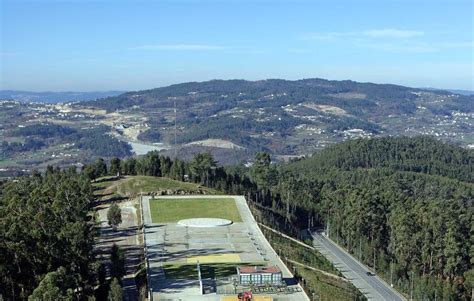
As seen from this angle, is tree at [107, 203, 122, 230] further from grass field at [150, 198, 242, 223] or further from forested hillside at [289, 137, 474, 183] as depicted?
forested hillside at [289, 137, 474, 183]

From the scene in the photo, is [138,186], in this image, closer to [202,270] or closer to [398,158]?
[202,270]

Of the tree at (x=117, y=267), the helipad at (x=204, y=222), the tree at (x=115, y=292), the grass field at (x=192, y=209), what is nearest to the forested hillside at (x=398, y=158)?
the grass field at (x=192, y=209)

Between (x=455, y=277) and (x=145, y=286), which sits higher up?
(x=145, y=286)

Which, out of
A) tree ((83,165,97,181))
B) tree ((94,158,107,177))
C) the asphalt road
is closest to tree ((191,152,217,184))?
tree ((94,158,107,177))

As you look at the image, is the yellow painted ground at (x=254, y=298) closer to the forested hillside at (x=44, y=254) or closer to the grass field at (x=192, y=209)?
the forested hillside at (x=44, y=254)

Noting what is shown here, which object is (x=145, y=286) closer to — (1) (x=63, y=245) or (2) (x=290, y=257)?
(1) (x=63, y=245)

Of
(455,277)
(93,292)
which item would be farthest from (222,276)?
(455,277)

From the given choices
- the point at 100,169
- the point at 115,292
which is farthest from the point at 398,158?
the point at 115,292
